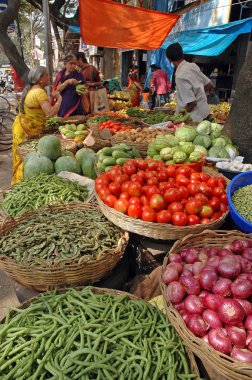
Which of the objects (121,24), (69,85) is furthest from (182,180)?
(121,24)

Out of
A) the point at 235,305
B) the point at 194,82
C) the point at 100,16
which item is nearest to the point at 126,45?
the point at 100,16

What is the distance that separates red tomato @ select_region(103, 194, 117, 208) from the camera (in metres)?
2.46

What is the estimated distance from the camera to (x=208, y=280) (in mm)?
1631

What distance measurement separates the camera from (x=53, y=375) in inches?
59.4

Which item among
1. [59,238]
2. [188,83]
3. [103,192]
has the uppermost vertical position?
[188,83]

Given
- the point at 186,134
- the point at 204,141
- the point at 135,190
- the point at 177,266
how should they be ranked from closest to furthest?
the point at 177,266, the point at 135,190, the point at 204,141, the point at 186,134

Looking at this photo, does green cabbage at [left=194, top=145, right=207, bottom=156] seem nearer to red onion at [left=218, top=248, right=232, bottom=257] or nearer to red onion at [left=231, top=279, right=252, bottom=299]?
red onion at [left=218, top=248, right=232, bottom=257]

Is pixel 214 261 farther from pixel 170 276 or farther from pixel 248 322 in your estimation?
pixel 248 322

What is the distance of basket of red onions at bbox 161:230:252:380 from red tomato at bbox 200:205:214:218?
0.37 meters

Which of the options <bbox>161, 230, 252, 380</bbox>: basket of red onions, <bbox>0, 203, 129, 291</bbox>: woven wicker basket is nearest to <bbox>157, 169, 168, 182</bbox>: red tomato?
<bbox>0, 203, 129, 291</bbox>: woven wicker basket

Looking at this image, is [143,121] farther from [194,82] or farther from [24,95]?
[24,95]

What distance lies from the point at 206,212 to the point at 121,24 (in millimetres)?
6959

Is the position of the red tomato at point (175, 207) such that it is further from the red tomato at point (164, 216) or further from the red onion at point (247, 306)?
the red onion at point (247, 306)

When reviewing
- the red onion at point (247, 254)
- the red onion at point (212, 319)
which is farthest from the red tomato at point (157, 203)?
the red onion at point (212, 319)
